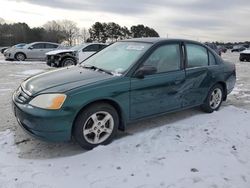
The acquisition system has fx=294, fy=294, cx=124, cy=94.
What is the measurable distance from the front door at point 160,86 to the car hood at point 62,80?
53 centimetres

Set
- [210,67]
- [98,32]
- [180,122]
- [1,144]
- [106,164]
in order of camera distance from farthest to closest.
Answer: [98,32], [210,67], [180,122], [1,144], [106,164]

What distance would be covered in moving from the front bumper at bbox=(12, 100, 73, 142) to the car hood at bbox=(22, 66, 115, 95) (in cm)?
31

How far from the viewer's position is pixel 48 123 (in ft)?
12.0

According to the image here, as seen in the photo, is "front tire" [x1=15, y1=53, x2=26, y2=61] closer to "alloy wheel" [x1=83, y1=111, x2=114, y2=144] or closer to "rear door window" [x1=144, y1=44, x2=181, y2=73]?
"rear door window" [x1=144, y1=44, x2=181, y2=73]

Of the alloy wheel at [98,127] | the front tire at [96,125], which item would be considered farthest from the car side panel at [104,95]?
the alloy wheel at [98,127]

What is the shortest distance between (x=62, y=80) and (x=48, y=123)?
30.9 inches

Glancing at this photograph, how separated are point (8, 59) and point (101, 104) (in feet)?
60.7

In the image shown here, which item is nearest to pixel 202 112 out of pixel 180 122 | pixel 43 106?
pixel 180 122

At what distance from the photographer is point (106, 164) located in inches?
143

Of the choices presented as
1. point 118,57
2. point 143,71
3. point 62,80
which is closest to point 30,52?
point 118,57

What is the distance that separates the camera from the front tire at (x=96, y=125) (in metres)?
3.86

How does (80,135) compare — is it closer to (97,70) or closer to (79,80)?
(79,80)

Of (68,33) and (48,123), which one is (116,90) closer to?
(48,123)

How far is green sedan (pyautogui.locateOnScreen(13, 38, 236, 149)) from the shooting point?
3744mm
